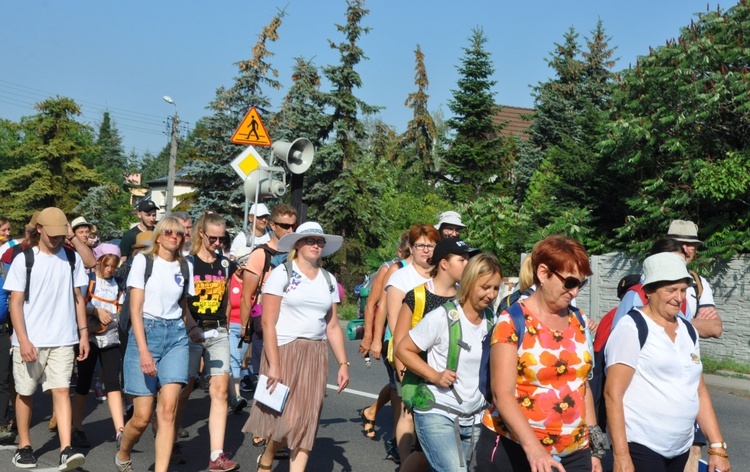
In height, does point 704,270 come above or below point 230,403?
above

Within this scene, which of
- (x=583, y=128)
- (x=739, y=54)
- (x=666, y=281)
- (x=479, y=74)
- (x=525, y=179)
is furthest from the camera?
(x=479, y=74)

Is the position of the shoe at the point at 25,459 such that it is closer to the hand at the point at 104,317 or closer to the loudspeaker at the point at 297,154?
the hand at the point at 104,317

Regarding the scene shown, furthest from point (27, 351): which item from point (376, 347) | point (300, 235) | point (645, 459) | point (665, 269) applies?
point (665, 269)

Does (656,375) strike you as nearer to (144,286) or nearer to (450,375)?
(450,375)

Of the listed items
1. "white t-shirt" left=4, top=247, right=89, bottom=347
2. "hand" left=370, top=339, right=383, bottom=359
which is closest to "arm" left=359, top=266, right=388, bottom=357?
"hand" left=370, top=339, right=383, bottom=359

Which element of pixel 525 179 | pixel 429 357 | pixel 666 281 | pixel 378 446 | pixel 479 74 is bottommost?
pixel 378 446

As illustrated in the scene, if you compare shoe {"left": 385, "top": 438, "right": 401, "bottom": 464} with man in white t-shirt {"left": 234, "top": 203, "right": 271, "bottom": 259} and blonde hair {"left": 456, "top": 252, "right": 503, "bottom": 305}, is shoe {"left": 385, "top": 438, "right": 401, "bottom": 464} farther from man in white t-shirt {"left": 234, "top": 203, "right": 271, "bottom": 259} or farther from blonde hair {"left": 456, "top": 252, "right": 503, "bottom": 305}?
man in white t-shirt {"left": 234, "top": 203, "right": 271, "bottom": 259}

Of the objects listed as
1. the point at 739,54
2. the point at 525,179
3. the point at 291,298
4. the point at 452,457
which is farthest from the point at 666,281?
the point at 525,179

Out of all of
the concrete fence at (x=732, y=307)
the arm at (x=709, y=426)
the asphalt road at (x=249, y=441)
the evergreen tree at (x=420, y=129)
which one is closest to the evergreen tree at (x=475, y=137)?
the evergreen tree at (x=420, y=129)

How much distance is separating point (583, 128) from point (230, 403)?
14779 mm

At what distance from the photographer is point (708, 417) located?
4469mm

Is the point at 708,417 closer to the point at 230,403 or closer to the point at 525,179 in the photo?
the point at 230,403

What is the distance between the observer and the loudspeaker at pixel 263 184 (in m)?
12.6

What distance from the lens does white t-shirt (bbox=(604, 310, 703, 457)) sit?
4.14 m
